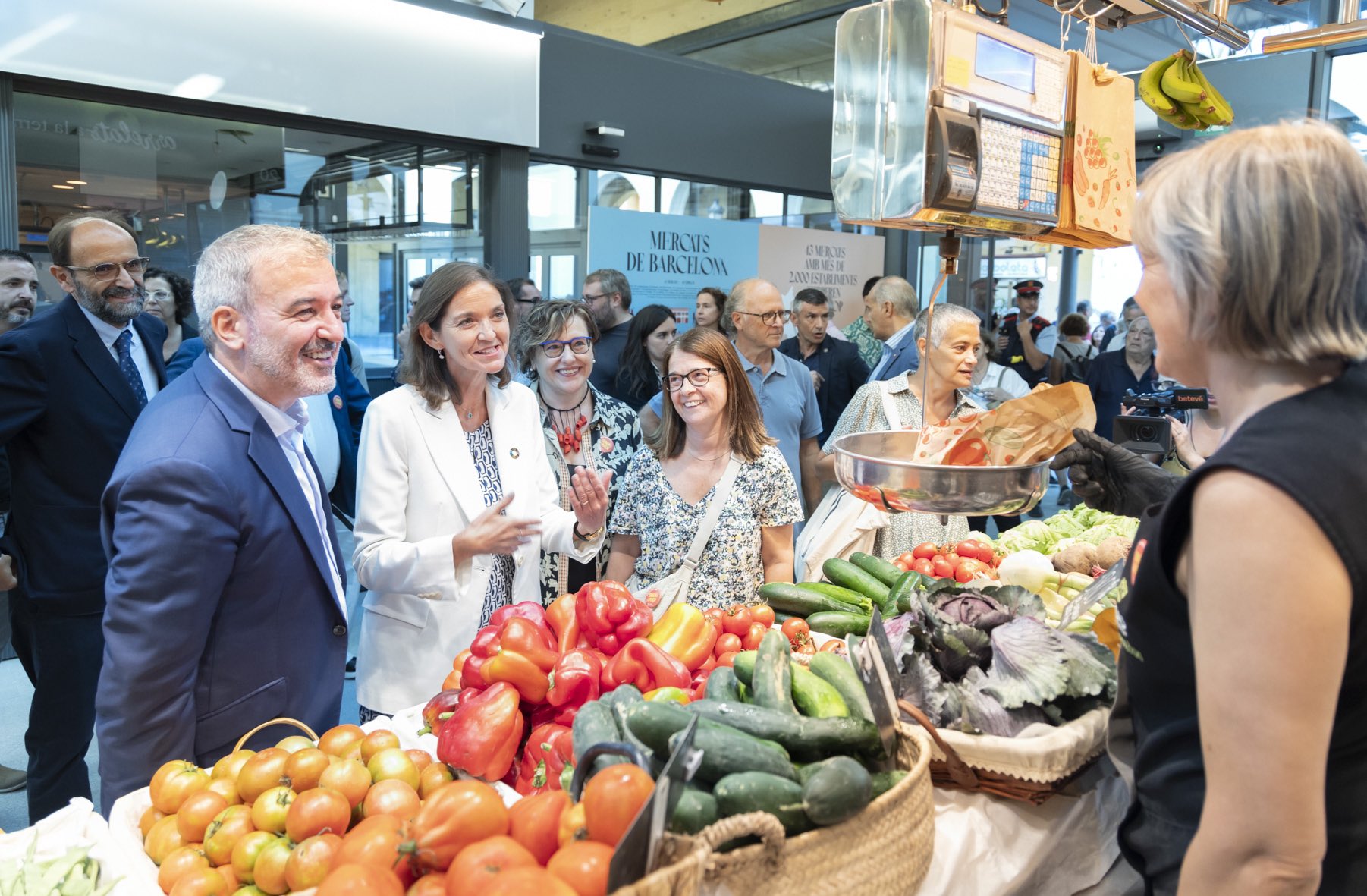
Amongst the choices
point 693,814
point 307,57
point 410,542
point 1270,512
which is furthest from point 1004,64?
point 307,57

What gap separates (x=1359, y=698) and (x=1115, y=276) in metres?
11.5

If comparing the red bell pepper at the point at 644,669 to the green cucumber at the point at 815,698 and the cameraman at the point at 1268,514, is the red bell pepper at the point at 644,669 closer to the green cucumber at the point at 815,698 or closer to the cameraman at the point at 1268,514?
the green cucumber at the point at 815,698

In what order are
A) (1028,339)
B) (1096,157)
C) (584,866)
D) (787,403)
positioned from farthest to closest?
(1028,339) → (787,403) → (1096,157) → (584,866)

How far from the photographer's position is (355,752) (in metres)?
1.63

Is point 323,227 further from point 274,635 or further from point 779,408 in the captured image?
point 274,635

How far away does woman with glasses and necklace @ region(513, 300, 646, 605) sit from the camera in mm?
3662

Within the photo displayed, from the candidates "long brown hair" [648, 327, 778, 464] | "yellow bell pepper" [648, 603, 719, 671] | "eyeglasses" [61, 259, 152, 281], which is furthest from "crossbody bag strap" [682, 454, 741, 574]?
"eyeglasses" [61, 259, 152, 281]

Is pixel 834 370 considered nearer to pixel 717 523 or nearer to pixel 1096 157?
pixel 717 523

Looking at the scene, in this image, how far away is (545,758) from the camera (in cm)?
158

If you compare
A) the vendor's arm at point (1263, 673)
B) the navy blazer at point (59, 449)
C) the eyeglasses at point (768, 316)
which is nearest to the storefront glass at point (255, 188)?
the navy blazer at point (59, 449)

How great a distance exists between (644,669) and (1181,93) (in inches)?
87.0

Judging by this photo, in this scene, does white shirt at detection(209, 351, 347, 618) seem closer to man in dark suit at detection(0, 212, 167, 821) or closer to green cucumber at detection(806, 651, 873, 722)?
green cucumber at detection(806, 651, 873, 722)

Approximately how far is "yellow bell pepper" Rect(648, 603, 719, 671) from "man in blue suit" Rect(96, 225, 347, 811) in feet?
2.37

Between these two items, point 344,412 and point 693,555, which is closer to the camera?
point 693,555
